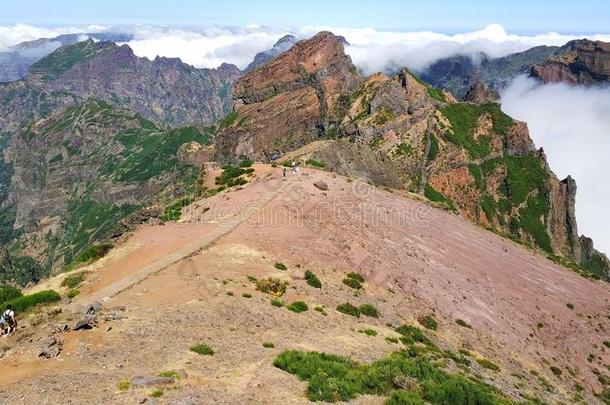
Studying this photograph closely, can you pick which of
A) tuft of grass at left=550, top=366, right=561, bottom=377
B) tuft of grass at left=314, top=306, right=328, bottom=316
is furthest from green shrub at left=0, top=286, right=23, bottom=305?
tuft of grass at left=550, top=366, right=561, bottom=377

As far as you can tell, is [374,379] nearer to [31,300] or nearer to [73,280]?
[31,300]

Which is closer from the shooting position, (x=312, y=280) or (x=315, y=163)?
(x=312, y=280)

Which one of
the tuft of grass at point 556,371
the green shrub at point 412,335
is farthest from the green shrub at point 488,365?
the tuft of grass at point 556,371

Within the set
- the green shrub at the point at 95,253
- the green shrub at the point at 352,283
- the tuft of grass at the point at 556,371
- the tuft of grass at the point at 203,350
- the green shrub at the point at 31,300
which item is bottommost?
the green shrub at the point at 95,253

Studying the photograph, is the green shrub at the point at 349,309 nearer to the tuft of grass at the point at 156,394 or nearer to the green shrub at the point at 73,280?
the tuft of grass at the point at 156,394

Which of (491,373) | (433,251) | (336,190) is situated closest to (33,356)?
(491,373)

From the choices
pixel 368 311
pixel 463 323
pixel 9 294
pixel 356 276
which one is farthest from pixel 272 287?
pixel 9 294

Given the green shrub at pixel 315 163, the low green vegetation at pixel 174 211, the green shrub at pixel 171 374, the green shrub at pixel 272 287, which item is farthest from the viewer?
the green shrub at pixel 315 163

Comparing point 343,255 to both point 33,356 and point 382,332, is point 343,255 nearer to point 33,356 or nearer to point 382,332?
point 382,332
